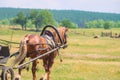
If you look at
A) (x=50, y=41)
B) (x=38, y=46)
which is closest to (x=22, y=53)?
(x=38, y=46)

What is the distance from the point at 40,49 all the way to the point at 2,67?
13.2ft

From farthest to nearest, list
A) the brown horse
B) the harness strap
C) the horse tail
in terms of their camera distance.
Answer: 1. the harness strap
2. the brown horse
3. the horse tail

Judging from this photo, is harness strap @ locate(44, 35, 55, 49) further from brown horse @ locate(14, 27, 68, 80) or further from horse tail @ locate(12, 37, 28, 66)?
horse tail @ locate(12, 37, 28, 66)

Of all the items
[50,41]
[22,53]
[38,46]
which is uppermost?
[50,41]

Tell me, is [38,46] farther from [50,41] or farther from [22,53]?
[22,53]

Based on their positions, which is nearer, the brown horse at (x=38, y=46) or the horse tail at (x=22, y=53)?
the horse tail at (x=22, y=53)

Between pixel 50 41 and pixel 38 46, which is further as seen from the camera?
pixel 50 41

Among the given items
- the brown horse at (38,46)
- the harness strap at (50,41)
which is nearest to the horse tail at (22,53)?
the brown horse at (38,46)

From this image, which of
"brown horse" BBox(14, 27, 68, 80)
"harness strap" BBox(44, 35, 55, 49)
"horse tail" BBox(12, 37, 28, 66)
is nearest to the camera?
"horse tail" BBox(12, 37, 28, 66)

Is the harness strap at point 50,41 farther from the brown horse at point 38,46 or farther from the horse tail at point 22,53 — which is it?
the horse tail at point 22,53

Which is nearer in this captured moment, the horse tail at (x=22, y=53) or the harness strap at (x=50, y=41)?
the horse tail at (x=22, y=53)

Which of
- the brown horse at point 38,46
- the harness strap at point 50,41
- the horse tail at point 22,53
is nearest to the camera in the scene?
the horse tail at point 22,53

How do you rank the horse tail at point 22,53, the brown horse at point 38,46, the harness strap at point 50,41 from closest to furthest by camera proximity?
1. the horse tail at point 22,53
2. the brown horse at point 38,46
3. the harness strap at point 50,41

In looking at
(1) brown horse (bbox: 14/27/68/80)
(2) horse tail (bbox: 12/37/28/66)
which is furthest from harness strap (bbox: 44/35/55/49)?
(2) horse tail (bbox: 12/37/28/66)
